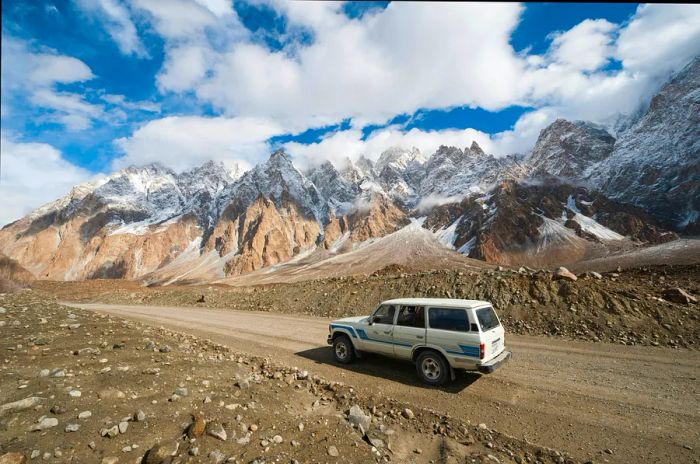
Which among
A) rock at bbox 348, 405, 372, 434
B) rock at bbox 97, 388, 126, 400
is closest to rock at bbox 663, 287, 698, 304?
rock at bbox 348, 405, 372, 434

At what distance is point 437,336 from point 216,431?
5.79 meters

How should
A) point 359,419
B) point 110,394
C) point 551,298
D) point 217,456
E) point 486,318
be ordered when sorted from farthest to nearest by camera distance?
point 551,298 → point 486,318 → point 359,419 → point 110,394 → point 217,456

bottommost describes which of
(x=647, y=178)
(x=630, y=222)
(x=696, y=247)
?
(x=696, y=247)

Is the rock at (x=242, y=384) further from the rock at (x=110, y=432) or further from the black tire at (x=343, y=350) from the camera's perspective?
the black tire at (x=343, y=350)

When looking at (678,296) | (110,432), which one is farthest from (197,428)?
(678,296)

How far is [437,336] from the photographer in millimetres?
9336

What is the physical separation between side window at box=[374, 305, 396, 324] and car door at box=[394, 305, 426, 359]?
0.77 feet

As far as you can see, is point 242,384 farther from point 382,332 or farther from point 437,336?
point 437,336

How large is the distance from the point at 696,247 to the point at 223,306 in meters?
157

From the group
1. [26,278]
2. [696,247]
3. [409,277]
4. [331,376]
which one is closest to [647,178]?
[696,247]

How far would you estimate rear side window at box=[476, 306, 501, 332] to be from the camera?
29.8 feet

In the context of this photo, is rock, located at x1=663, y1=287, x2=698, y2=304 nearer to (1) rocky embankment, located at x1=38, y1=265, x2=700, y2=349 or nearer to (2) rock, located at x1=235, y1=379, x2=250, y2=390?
(1) rocky embankment, located at x1=38, y1=265, x2=700, y2=349

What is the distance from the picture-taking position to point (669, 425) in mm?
7223

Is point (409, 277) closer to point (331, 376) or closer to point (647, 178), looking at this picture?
point (331, 376)
